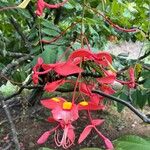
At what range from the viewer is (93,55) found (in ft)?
2.18

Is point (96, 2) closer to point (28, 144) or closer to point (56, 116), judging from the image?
point (56, 116)

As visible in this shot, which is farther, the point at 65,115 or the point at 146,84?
the point at 146,84

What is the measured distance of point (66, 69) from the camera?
0.67 metres

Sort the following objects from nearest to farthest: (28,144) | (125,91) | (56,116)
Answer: (56,116) → (125,91) → (28,144)

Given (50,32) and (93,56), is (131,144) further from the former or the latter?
(50,32)

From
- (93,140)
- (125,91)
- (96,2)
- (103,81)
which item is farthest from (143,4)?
(93,140)

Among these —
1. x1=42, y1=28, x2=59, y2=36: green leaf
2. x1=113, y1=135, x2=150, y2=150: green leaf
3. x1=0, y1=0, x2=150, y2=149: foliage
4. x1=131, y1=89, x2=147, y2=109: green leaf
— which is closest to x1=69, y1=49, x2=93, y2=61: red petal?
x1=0, y1=0, x2=150, y2=149: foliage

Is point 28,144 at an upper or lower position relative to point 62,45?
lower

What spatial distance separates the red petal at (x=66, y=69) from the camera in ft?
2.19

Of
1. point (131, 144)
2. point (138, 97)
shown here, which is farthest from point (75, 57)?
point (138, 97)

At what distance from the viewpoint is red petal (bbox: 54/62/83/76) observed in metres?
0.67

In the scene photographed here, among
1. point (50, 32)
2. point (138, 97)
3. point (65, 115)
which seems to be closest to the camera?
point (65, 115)

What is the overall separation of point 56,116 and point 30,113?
199 cm

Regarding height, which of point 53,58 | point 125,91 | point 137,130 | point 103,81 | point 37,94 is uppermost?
point 103,81
